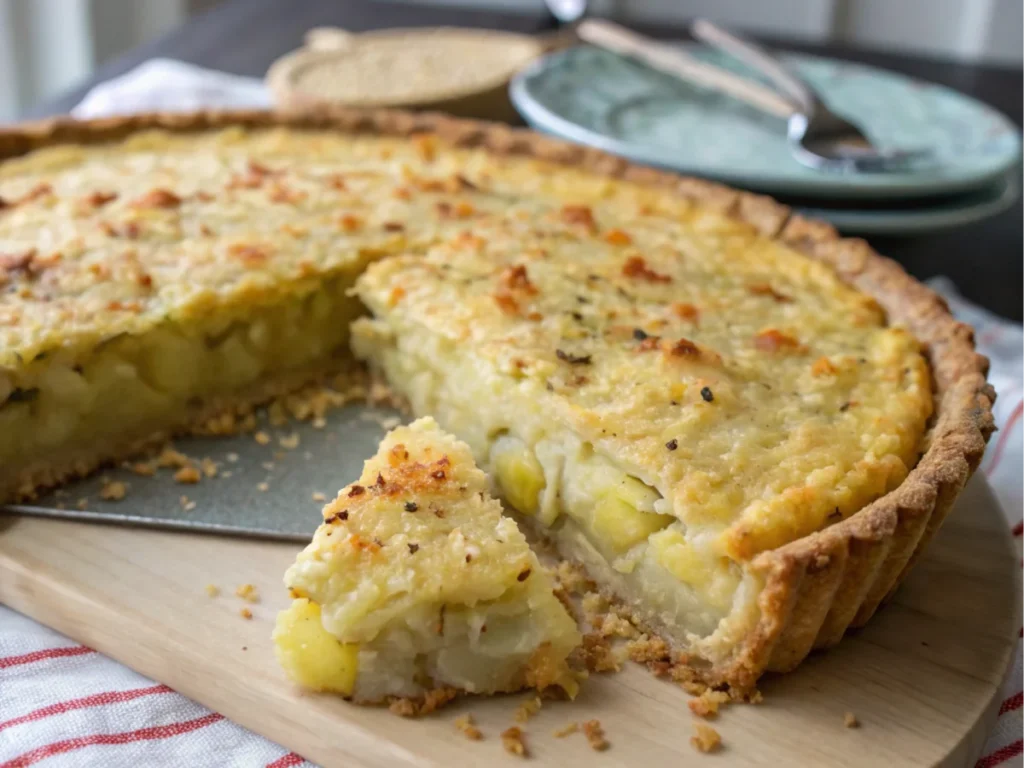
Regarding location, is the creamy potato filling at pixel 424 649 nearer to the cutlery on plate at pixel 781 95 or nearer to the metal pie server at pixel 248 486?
the metal pie server at pixel 248 486

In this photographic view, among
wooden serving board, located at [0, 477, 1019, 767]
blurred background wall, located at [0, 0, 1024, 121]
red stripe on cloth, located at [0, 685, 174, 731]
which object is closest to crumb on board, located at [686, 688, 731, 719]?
wooden serving board, located at [0, 477, 1019, 767]

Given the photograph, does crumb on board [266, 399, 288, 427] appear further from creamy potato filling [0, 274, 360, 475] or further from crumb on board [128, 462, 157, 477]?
crumb on board [128, 462, 157, 477]

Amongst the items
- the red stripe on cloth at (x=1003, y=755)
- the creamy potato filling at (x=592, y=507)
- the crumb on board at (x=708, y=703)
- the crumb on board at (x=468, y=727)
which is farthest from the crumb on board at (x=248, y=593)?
the red stripe on cloth at (x=1003, y=755)

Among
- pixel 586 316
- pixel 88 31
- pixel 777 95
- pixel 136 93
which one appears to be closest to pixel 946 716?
pixel 586 316

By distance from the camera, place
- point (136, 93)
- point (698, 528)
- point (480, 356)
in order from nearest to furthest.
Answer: point (698, 528)
point (480, 356)
point (136, 93)

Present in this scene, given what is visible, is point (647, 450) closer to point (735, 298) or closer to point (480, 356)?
point (480, 356)

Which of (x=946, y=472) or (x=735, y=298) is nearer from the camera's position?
(x=946, y=472)
